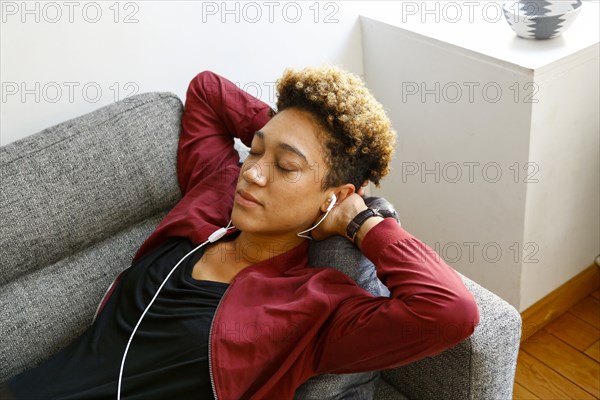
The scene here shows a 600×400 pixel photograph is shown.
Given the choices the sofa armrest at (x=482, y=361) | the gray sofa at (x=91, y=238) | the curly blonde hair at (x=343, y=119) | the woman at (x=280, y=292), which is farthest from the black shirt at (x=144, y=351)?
the sofa armrest at (x=482, y=361)

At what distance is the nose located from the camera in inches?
55.2

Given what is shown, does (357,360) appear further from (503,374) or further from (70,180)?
(70,180)

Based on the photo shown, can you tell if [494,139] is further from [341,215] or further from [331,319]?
[331,319]

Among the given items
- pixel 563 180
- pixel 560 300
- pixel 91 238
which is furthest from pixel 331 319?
pixel 560 300

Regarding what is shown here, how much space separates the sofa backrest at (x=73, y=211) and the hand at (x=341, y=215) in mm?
409

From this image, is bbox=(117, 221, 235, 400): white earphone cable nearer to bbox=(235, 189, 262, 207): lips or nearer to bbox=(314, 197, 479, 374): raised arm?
bbox=(235, 189, 262, 207): lips

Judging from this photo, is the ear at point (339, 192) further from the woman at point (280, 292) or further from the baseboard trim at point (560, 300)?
the baseboard trim at point (560, 300)

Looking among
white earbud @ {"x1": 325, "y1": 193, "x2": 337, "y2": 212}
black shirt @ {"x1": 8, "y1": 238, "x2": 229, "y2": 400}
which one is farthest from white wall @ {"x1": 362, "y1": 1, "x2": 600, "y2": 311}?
black shirt @ {"x1": 8, "y1": 238, "x2": 229, "y2": 400}

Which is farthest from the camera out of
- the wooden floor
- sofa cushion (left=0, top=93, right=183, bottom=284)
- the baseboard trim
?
the baseboard trim

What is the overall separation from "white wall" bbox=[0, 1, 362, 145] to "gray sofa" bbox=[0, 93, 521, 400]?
0.15 m

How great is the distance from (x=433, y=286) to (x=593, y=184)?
1.03 metres

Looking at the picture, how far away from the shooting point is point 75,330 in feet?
5.09

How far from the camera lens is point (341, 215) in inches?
58.2

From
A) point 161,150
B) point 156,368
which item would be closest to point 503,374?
point 156,368
